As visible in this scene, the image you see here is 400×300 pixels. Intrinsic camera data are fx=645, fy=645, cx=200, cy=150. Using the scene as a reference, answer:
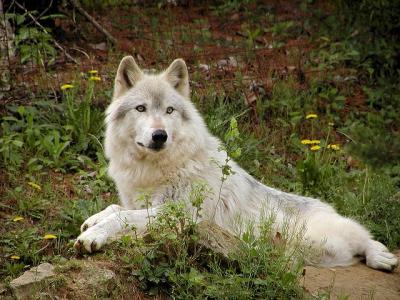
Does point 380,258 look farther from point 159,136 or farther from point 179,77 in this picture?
point 179,77

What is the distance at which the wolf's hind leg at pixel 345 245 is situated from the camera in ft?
17.5

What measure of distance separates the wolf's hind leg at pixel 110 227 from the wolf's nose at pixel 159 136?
1.83 ft

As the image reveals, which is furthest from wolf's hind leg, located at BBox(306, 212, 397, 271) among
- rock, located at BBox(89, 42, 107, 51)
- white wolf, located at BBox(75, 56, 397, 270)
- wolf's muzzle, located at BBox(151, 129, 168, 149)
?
rock, located at BBox(89, 42, 107, 51)

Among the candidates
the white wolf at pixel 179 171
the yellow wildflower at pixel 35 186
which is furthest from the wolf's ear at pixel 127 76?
the yellow wildflower at pixel 35 186

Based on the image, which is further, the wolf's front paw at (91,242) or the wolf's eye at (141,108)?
the wolf's eye at (141,108)

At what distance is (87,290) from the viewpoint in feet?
14.4

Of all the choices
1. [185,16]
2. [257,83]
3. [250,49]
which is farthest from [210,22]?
[257,83]

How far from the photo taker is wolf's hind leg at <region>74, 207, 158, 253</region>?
15.6 ft

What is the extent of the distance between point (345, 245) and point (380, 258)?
30 centimetres

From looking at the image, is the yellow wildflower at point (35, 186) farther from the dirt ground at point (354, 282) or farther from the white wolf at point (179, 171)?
the dirt ground at point (354, 282)

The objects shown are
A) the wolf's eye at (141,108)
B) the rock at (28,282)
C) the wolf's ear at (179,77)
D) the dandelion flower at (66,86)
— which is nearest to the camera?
the rock at (28,282)

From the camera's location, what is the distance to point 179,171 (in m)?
5.48

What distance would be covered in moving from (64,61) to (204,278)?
210 inches

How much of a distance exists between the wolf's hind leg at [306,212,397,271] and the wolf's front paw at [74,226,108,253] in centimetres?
170
